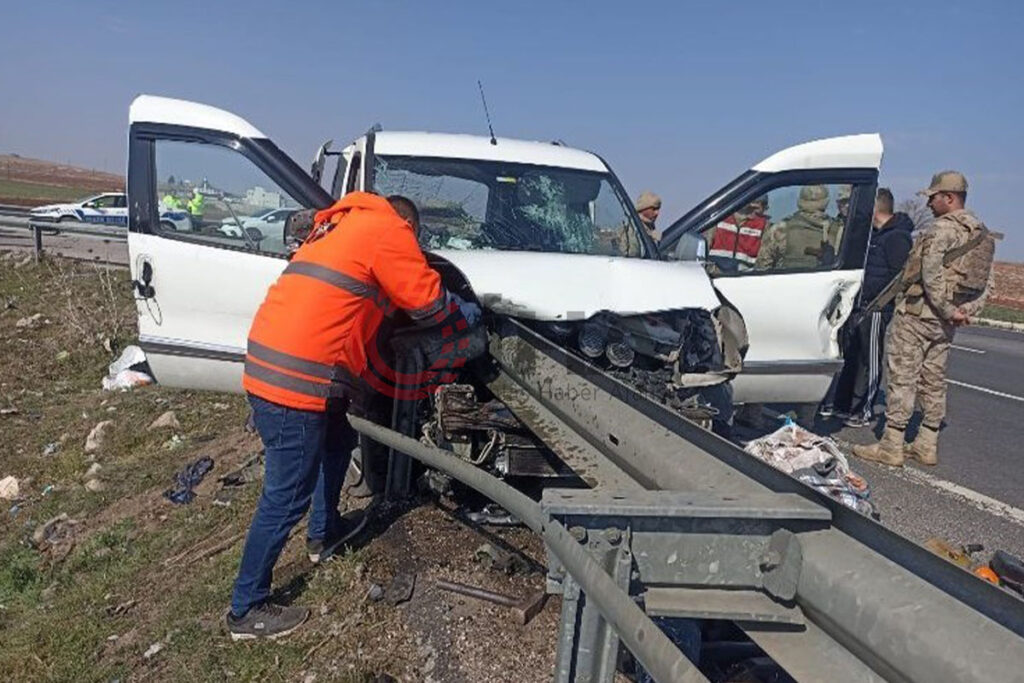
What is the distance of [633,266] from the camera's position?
3.84m

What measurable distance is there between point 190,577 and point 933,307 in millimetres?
5221

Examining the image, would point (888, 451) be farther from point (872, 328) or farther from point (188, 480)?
point (188, 480)

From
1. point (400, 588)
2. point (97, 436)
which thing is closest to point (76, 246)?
point (97, 436)

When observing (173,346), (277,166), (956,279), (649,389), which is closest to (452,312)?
(649,389)

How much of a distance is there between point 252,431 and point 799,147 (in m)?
4.16

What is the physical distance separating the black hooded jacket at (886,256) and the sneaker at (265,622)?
18.2 feet

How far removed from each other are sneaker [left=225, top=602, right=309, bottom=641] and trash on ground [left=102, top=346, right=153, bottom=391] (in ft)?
14.2

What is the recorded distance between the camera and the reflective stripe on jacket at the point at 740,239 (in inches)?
199

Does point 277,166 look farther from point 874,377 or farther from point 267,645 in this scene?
point 874,377

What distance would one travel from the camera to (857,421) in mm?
7105

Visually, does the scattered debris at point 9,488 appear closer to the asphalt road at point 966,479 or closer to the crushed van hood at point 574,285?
the crushed van hood at point 574,285

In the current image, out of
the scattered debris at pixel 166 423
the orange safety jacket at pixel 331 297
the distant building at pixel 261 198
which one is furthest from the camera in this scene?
the scattered debris at pixel 166 423

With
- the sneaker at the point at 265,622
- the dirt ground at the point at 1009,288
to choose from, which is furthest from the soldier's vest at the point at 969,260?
the dirt ground at the point at 1009,288

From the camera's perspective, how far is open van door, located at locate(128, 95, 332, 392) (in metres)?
4.68
